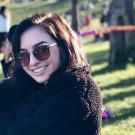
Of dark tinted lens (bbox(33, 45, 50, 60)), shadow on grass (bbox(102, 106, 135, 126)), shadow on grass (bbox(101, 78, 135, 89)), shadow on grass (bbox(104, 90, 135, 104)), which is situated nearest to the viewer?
dark tinted lens (bbox(33, 45, 50, 60))

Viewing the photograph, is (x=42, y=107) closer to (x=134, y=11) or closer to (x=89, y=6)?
(x=134, y=11)

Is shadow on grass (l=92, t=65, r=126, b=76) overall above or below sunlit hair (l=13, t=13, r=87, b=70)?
below

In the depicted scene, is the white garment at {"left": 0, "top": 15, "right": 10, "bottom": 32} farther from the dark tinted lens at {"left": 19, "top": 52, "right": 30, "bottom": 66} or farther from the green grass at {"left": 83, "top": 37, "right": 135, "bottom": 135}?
the dark tinted lens at {"left": 19, "top": 52, "right": 30, "bottom": 66}

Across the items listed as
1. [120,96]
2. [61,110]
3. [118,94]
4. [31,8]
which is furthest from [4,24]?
[31,8]

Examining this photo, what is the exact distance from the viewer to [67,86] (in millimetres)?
3170

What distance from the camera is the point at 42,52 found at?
319 centimetres

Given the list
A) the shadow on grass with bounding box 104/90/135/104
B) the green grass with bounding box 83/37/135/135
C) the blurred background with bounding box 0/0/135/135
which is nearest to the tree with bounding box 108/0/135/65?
the blurred background with bounding box 0/0/135/135

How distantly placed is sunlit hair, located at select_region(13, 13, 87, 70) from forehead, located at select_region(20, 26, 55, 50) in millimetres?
17

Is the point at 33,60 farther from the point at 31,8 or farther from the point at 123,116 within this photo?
the point at 31,8

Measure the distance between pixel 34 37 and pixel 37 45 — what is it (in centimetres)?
5

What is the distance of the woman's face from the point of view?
3.23 metres

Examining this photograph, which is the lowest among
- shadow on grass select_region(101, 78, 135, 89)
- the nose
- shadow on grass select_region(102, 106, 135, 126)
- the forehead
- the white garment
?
shadow on grass select_region(101, 78, 135, 89)

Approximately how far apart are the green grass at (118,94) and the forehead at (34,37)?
411cm

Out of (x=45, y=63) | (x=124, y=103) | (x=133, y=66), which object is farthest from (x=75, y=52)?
A: (x=133, y=66)
